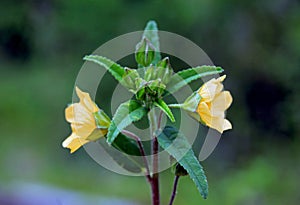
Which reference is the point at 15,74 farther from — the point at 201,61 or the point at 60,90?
the point at 201,61

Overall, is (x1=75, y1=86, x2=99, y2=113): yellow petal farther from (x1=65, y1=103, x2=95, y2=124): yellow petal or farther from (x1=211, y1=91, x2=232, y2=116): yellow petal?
(x1=211, y1=91, x2=232, y2=116): yellow petal

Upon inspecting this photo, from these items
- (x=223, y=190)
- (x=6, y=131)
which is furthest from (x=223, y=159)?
(x=6, y=131)

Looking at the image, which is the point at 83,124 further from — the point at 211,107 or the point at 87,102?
the point at 211,107

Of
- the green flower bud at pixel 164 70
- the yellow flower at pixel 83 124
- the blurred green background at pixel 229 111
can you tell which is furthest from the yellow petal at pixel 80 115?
the blurred green background at pixel 229 111

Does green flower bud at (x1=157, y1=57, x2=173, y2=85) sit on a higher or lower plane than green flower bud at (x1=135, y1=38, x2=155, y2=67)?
lower

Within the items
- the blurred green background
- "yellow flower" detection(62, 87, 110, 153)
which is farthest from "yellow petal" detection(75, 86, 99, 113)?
the blurred green background

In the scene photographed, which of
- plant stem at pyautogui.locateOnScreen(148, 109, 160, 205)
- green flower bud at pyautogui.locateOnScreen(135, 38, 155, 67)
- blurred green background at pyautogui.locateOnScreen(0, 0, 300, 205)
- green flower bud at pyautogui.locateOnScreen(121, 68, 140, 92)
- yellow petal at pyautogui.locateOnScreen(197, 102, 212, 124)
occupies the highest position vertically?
blurred green background at pyautogui.locateOnScreen(0, 0, 300, 205)

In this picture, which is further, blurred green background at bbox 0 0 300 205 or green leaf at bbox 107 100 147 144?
blurred green background at bbox 0 0 300 205
